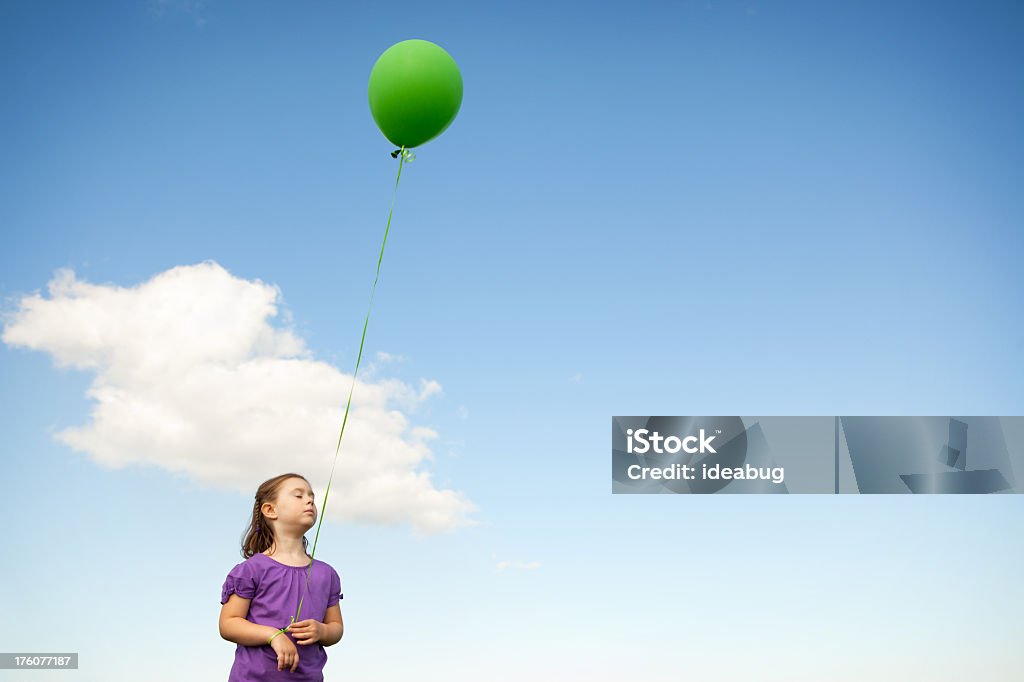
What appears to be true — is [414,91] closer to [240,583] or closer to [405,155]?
[405,155]

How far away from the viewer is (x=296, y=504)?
4027 millimetres

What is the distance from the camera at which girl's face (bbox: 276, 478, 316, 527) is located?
401cm

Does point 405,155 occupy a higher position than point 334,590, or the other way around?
point 405,155

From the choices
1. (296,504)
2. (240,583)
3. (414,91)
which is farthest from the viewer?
(414,91)

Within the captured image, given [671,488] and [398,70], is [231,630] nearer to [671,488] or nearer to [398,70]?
[398,70]

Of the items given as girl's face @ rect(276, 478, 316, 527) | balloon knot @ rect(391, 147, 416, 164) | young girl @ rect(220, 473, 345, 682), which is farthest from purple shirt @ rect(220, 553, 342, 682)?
balloon knot @ rect(391, 147, 416, 164)

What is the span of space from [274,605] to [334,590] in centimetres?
31

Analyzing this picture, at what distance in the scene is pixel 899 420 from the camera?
1095cm

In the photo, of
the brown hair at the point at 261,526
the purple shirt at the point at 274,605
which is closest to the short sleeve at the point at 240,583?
the purple shirt at the point at 274,605

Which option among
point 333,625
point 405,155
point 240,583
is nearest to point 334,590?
point 333,625

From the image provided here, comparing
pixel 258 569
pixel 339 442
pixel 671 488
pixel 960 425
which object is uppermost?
pixel 960 425

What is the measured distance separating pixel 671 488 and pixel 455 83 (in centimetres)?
610

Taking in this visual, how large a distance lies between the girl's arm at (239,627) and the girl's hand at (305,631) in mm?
78

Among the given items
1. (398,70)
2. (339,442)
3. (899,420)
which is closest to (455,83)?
(398,70)
